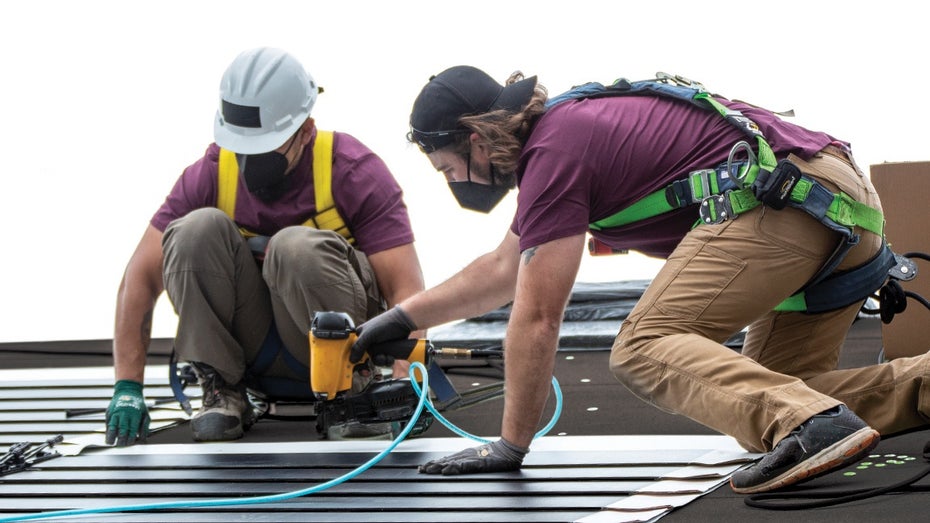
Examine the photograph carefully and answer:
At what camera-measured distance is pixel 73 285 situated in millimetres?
5227

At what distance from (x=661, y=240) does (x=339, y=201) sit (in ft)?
3.13

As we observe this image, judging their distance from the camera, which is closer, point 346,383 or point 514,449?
point 514,449

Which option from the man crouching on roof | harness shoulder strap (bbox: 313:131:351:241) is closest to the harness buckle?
the man crouching on roof

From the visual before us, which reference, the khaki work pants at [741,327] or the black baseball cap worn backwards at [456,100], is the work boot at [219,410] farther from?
the khaki work pants at [741,327]

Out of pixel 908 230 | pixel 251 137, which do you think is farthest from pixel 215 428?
pixel 908 230

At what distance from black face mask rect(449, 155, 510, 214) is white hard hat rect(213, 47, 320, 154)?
2.23ft

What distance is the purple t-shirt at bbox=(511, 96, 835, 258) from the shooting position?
2.02 metres

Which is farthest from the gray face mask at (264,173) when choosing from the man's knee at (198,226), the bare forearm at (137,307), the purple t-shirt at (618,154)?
the purple t-shirt at (618,154)

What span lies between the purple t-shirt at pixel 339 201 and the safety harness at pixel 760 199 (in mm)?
729

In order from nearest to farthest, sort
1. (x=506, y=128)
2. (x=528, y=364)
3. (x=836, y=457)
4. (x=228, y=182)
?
(x=836, y=457) < (x=528, y=364) < (x=506, y=128) < (x=228, y=182)

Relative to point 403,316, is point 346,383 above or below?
below

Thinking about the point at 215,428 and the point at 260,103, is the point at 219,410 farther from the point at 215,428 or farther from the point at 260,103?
the point at 260,103

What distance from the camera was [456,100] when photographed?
2.15 m

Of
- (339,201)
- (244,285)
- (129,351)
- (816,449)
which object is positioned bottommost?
(129,351)
